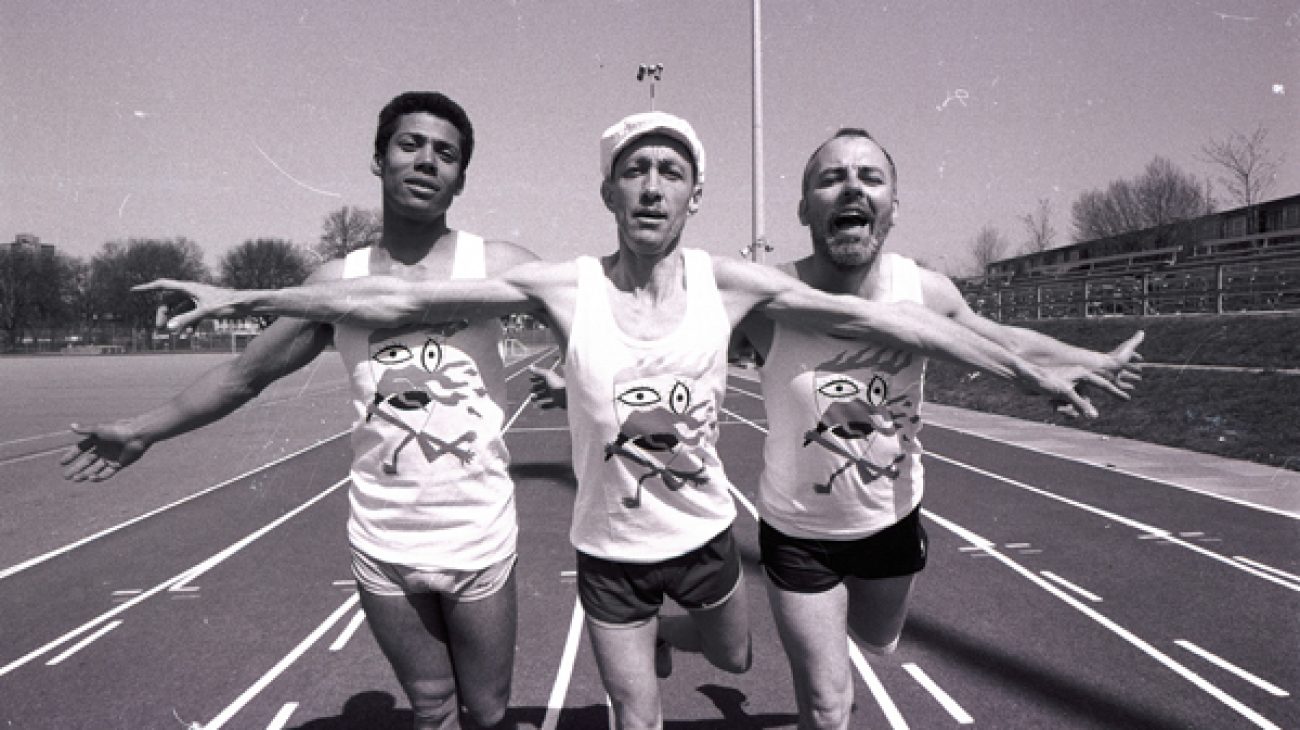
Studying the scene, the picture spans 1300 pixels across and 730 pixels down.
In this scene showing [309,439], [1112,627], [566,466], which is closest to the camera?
[1112,627]

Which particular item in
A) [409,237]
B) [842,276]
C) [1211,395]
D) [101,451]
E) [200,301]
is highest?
[409,237]

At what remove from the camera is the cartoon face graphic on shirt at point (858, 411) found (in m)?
2.72

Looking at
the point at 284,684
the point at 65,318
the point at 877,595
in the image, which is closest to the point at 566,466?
the point at 284,684

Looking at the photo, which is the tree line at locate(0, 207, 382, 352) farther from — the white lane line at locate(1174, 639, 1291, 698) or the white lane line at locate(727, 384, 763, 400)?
the white lane line at locate(727, 384, 763, 400)

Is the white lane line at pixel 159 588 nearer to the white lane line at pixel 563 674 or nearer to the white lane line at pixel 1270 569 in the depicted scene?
the white lane line at pixel 563 674

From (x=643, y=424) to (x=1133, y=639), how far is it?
4.14 meters

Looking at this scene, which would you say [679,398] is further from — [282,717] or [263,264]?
[263,264]

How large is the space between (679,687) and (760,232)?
50.6 feet

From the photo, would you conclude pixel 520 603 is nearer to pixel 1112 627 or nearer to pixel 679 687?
pixel 679 687

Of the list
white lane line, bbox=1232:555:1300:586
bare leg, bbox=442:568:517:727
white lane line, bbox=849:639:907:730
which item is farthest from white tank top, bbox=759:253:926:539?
white lane line, bbox=1232:555:1300:586

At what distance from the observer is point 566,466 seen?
11328 mm

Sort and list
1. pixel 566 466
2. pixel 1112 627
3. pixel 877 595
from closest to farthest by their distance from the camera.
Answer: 1. pixel 877 595
2. pixel 1112 627
3. pixel 566 466

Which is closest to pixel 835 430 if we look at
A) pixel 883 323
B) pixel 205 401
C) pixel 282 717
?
pixel 883 323

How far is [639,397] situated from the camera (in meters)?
2.28
